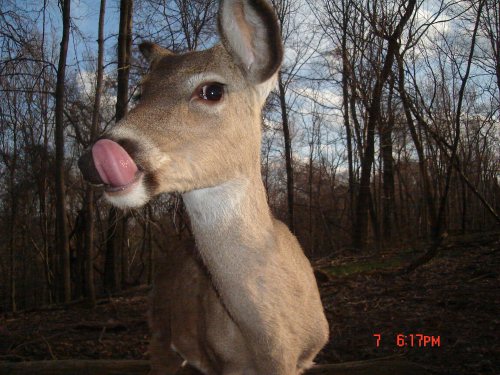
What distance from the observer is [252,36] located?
9.65 feet

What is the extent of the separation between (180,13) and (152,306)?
10490mm

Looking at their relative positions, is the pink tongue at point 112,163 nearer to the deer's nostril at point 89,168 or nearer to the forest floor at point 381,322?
the deer's nostril at point 89,168

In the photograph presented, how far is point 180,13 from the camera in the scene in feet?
43.3

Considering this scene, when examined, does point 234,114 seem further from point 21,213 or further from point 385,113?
point 21,213

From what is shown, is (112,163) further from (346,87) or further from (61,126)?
(346,87)

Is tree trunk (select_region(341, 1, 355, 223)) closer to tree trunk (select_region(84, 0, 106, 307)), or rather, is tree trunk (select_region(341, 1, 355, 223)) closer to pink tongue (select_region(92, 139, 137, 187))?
tree trunk (select_region(84, 0, 106, 307))

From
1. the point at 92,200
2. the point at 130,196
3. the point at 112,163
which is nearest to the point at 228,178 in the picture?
the point at 130,196

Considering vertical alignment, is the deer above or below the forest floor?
above

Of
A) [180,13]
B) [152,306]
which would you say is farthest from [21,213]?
[152,306]

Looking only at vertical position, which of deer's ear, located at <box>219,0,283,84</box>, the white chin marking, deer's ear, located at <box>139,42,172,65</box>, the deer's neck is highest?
deer's ear, located at <box>139,42,172,65</box>

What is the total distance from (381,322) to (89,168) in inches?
259

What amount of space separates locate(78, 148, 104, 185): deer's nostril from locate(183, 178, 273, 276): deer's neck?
824 millimetres

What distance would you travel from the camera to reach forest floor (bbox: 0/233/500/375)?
5.98 m
